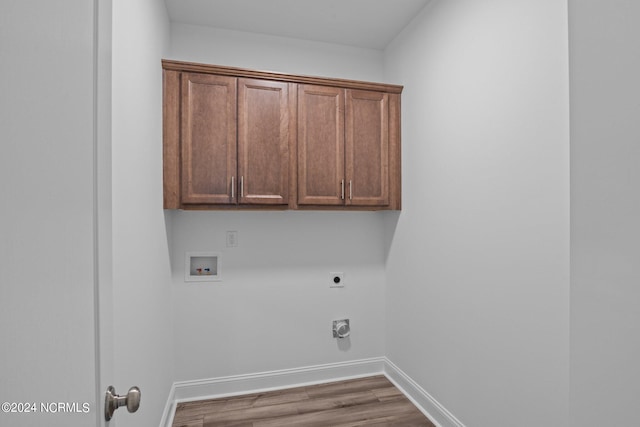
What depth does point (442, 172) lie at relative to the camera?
2004 mm

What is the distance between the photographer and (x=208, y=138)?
208 centimetres

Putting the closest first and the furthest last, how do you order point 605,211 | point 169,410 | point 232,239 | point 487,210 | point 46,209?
1. point 46,209
2. point 605,211
3. point 487,210
4. point 169,410
5. point 232,239

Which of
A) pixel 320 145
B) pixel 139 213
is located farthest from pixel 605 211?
pixel 320 145

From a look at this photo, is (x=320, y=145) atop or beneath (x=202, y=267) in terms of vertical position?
atop

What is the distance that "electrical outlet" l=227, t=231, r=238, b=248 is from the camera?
7.89ft

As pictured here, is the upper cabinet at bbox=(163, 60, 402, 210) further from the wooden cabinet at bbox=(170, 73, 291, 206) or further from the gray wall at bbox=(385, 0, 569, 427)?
the gray wall at bbox=(385, 0, 569, 427)

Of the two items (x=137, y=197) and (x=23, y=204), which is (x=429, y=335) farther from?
(x=23, y=204)

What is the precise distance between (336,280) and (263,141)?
1.23 m

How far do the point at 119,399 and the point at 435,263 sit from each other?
1.81 m

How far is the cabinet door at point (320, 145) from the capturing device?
7.39 feet

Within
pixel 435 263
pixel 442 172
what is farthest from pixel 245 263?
pixel 442 172

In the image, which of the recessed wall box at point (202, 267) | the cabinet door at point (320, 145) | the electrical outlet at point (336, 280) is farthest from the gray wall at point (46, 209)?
the electrical outlet at point (336, 280)

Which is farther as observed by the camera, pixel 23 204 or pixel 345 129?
pixel 345 129

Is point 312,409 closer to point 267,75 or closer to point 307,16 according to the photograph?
point 267,75
